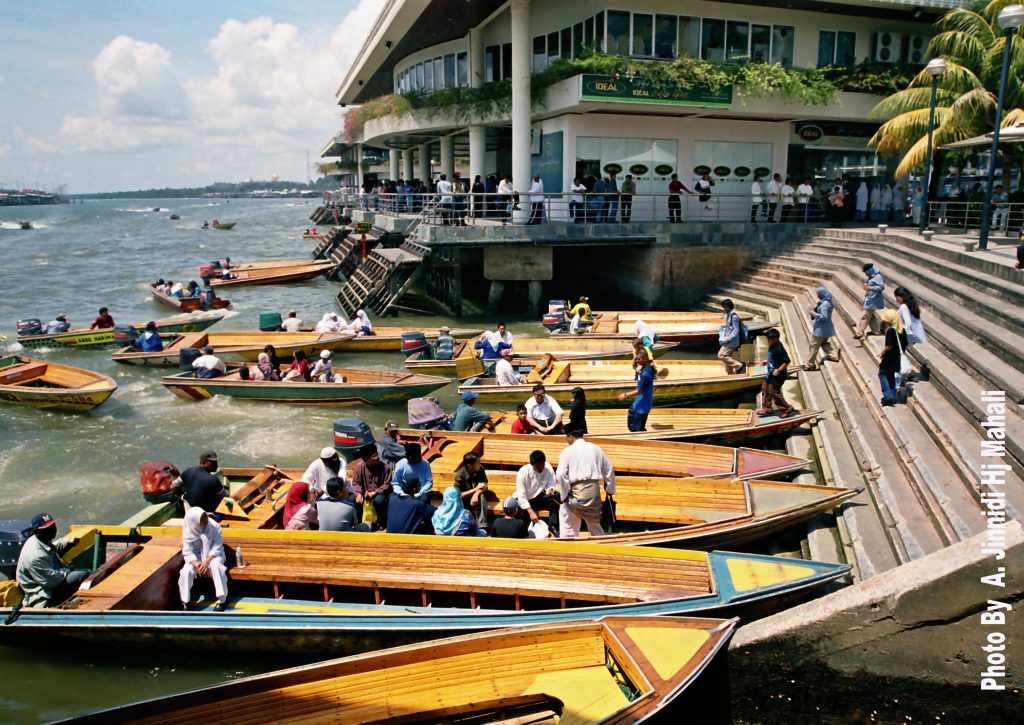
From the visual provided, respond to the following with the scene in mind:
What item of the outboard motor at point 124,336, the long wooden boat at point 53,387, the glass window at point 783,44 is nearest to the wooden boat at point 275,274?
the outboard motor at point 124,336

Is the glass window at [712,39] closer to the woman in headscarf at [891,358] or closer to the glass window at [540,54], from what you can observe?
the glass window at [540,54]

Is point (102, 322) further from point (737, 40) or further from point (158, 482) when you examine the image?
point (737, 40)

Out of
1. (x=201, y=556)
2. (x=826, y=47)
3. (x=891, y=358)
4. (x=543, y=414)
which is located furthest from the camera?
(x=826, y=47)

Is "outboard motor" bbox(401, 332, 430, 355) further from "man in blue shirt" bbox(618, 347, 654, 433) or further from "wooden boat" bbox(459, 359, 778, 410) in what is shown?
"man in blue shirt" bbox(618, 347, 654, 433)

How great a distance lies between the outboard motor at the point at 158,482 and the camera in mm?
10219

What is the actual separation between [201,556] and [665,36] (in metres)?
25.0

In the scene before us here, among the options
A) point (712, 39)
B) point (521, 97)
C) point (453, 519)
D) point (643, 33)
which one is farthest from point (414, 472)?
point (712, 39)

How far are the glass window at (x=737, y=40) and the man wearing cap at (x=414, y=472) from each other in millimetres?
24034

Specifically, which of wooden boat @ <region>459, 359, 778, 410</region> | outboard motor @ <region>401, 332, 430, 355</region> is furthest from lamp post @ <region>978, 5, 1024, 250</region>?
outboard motor @ <region>401, 332, 430, 355</region>

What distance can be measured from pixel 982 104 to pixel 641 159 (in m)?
10.9

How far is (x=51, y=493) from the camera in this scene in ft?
43.1

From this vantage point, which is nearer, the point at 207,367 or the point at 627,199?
the point at 207,367

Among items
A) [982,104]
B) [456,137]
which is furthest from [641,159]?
[456,137]

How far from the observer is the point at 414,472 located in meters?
9.38
